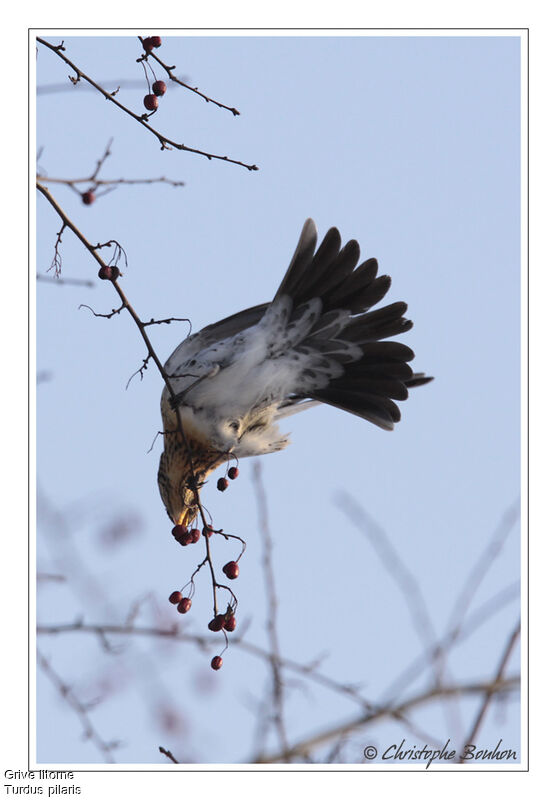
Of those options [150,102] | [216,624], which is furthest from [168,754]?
[150,102]

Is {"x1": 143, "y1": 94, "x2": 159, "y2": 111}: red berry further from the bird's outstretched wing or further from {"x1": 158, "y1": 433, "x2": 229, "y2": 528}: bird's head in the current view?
{"x1": 158, "y1": 433, "x2": 229, "y2": 528}: bird's head

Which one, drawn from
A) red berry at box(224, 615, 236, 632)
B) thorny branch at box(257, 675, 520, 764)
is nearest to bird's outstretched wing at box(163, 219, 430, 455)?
red berry at box(224, 615, 236, 632)

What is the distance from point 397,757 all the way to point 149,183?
6.21 ft

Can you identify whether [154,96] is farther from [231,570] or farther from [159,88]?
[231,570]

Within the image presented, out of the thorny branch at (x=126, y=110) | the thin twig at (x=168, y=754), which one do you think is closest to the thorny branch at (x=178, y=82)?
the thorny branch at (x=126, y=110)

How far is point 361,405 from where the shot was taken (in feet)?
12.8

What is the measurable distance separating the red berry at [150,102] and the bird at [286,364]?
2.78ft

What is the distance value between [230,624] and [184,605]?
0.73 feet

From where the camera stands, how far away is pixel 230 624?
9.34 ft

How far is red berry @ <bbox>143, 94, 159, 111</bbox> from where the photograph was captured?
3.11 meters

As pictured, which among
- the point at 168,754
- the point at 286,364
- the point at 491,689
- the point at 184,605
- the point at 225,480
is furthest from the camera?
the point at 286,364

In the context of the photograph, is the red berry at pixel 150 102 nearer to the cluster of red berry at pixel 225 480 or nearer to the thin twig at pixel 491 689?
the cluster of red berry at pixel 225 480

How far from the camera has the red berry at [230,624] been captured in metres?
2.84
